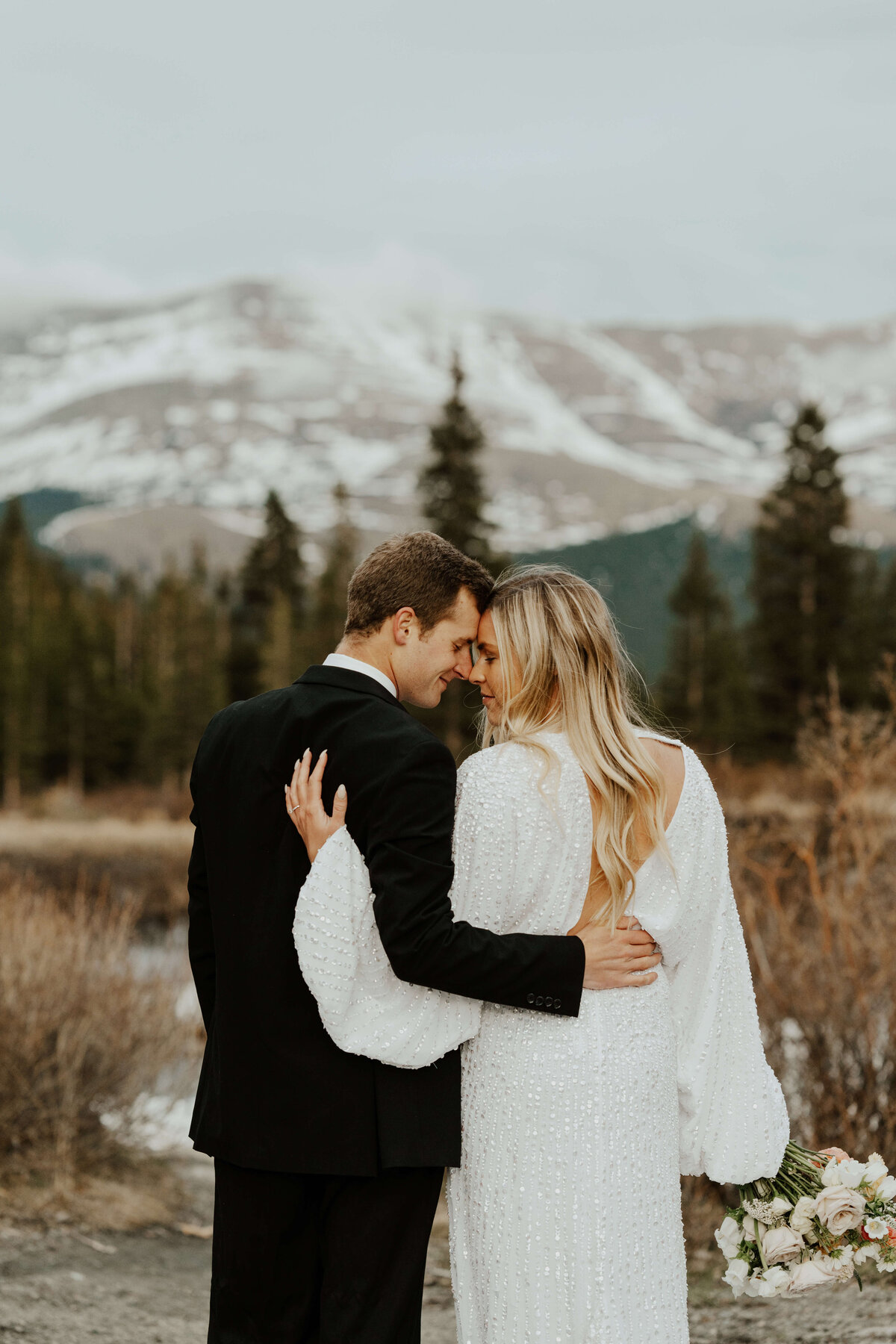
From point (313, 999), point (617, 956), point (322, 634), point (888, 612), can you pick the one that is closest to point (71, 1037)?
point (313, 999)

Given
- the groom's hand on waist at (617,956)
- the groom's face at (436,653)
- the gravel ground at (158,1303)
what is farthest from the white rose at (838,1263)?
the gravel ground at (158,1303)

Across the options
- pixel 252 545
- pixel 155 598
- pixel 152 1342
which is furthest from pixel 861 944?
pixel 155 598

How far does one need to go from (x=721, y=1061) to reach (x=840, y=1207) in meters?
0.44

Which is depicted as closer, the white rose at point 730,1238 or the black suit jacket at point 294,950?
the black suit jacket at point 294,950

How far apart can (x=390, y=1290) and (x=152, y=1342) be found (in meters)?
2.85

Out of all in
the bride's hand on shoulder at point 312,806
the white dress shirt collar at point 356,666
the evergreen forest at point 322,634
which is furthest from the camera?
the evergreen forest at point 322,634

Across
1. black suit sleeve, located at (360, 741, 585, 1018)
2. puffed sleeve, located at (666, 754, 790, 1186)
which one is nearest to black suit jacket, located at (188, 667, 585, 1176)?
black suit sleeve, located at (360, 741, 585, 1018)

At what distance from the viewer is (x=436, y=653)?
3.42 meters

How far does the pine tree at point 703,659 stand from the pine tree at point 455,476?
14.7 metres

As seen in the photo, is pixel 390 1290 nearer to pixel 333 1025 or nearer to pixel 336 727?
pixel 333 1025

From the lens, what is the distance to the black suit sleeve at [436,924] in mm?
2920

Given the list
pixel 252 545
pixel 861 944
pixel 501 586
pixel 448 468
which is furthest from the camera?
pixel 252 545

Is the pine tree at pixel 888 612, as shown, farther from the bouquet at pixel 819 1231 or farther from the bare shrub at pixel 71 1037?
the bouquet at pixel 819 1231

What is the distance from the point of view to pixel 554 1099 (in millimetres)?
3100
